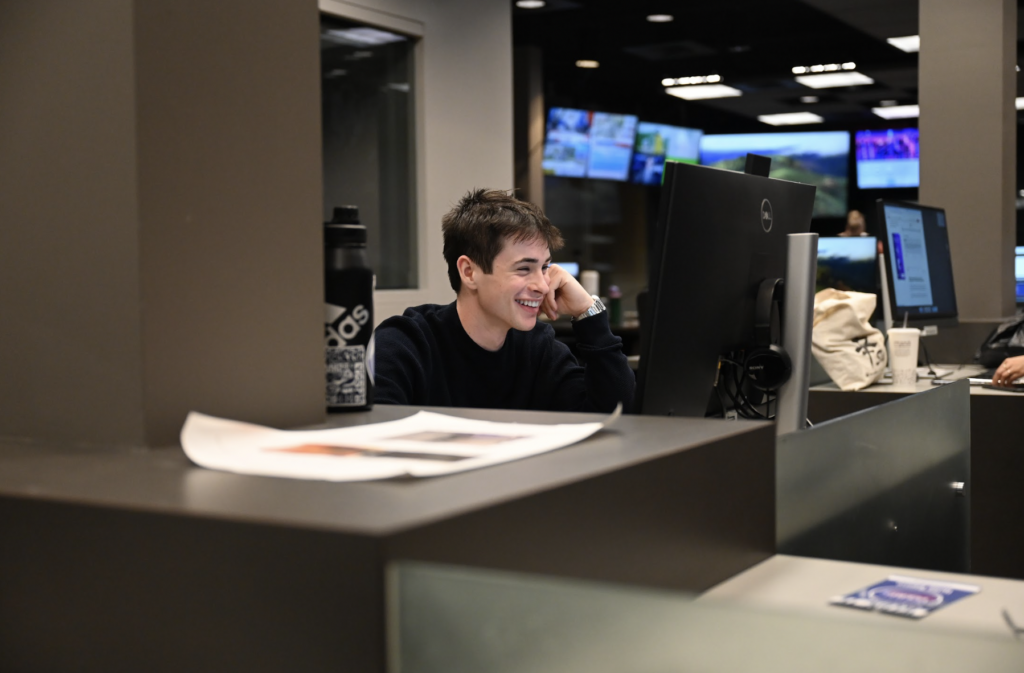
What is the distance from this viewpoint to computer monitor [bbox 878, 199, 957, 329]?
315 cm

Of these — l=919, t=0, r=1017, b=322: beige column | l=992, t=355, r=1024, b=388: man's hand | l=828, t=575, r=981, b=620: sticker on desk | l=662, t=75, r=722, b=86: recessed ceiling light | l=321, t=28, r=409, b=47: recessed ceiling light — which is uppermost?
l=662, t=75, r=722, b=86: recessed ceiling light

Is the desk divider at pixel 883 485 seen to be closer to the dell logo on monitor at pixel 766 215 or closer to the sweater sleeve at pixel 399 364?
the dell logo on monitor at pixel 766 215

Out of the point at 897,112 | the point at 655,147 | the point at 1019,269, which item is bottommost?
the point at 1019,269

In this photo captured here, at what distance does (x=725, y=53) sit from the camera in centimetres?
823

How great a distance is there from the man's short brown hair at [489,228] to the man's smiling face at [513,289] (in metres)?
0.02

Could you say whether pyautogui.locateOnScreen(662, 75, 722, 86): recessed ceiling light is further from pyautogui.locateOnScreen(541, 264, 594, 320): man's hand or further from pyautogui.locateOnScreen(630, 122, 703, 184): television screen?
pyautogui.locateOnScreen(541, 264, 594, 320): man's hand

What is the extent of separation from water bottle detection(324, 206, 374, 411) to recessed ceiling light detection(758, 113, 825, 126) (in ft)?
32.8

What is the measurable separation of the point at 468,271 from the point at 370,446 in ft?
4.60

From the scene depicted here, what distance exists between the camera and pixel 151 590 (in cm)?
66

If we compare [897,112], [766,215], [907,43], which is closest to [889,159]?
[897,112]

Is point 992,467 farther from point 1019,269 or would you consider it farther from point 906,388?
point 1019,269

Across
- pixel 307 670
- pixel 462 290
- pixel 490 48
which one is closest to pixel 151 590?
pixel 307 670

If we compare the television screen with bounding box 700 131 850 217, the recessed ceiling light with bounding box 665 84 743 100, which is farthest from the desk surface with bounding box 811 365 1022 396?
the television screen with bounding box 700 131 850 217

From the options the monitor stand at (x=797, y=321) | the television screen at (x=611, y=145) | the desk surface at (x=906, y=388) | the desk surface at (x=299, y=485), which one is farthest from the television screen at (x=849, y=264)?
the television screen at (x=611, y=145)
